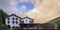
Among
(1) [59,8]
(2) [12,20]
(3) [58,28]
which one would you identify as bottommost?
(3) [58,28]

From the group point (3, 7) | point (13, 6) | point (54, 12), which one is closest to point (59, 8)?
point (54, 12)

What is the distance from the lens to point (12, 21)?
3.56 meters

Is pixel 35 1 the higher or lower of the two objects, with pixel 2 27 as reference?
higher

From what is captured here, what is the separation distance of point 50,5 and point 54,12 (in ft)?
0.62

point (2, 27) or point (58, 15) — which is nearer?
point (2, 27)

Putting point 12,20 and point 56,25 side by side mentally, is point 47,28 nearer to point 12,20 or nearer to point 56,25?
point 56,25

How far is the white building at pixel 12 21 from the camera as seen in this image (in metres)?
3.56

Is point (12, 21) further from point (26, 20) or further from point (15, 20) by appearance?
point (26, 20)

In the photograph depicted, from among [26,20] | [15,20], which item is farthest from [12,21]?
[26,20]

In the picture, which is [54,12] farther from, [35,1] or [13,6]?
[13,6]

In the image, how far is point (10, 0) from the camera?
369 cm

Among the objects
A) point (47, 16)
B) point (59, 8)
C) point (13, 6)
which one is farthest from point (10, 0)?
point (59, 8)

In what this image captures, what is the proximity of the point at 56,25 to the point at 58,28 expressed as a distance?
0.35 ft

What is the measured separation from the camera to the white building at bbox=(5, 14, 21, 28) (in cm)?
356
